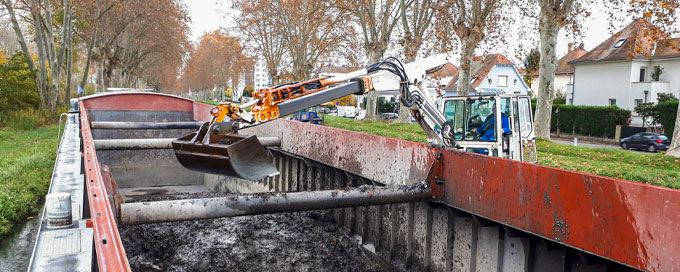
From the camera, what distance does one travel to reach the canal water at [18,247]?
20.3ft

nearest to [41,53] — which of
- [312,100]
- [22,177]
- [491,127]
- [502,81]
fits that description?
[22,177]

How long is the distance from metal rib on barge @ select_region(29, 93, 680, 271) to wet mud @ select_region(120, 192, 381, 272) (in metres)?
0.27

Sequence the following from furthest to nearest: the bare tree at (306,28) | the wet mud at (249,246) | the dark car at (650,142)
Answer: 1. the bare tree at (306,28)
2. the dark car at (650,142)
3. the wet mud at (249,246)

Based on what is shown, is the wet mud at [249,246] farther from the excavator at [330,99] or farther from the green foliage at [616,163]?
the green foliage at [616,163]

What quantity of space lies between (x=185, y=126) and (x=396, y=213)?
7874 millimetres

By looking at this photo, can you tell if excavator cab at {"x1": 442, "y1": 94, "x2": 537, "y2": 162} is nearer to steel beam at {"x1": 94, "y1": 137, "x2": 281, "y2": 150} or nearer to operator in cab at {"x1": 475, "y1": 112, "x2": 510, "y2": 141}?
operator in cab at {"x1": 475, "y1": 112, "x2": 510, "y2": 141}

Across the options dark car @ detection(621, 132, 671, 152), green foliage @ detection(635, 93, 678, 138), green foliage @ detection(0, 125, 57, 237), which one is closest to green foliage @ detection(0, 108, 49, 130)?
green foliage @ detection(0, 125, 57, 237)

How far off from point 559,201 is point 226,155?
3111 mm

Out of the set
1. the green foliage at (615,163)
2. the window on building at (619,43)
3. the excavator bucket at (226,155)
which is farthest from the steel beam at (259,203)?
the window on building at (619,43)

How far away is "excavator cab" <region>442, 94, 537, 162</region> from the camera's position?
28.3 feet

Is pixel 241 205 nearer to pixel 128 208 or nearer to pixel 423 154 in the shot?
pixel 128 208

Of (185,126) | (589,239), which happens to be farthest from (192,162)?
(185,126)

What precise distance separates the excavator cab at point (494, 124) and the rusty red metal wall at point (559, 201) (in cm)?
285

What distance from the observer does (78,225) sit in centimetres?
272
